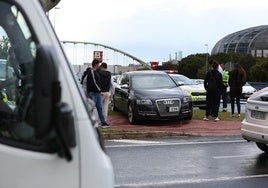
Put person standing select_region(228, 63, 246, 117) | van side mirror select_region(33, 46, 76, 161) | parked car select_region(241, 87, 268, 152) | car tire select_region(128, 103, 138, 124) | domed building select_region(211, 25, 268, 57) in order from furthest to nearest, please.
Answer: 1. domed building select_region(211, 25, 268, 57)
2. person standing select_region(228, 63, 246, 117)
3. car tire select_region(128, 103, 138, 124)
4. parked car select_region(241, 87, 268, 152)
5. van side mirror select_region(33, 46, 76, 161)

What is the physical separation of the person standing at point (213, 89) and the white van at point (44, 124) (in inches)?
510

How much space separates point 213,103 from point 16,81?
13011mm

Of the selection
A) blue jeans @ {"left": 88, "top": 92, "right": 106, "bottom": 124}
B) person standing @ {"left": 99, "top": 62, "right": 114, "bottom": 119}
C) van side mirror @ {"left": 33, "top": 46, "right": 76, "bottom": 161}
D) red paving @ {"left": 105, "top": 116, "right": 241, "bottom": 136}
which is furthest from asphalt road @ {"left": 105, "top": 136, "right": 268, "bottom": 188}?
van side mirror @ {"left": 33, "top": 46, "right": 76, "bottom": 161}

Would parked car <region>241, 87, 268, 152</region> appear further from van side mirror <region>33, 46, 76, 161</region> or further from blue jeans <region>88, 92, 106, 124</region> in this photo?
van side mirror <region>33, 46, 76, 161</region>

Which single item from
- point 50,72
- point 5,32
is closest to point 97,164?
point 50,72

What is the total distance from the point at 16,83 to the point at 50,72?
0.68m

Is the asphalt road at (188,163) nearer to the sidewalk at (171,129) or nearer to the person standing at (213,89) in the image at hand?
the sidewalk at (171,129)

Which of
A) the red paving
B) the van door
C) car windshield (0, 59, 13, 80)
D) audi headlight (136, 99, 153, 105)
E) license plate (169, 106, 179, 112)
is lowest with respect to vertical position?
the red paving

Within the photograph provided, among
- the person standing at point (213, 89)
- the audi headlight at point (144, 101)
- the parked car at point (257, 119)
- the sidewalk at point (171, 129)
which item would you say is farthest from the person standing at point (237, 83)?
the parked car at point (257, 119)

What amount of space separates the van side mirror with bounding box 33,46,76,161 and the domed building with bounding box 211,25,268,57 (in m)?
103

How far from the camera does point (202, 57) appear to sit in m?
94.9

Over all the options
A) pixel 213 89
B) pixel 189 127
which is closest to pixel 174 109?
pixel 189 127

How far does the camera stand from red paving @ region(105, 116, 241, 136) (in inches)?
509

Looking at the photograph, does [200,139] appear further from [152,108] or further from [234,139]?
[152,108]
